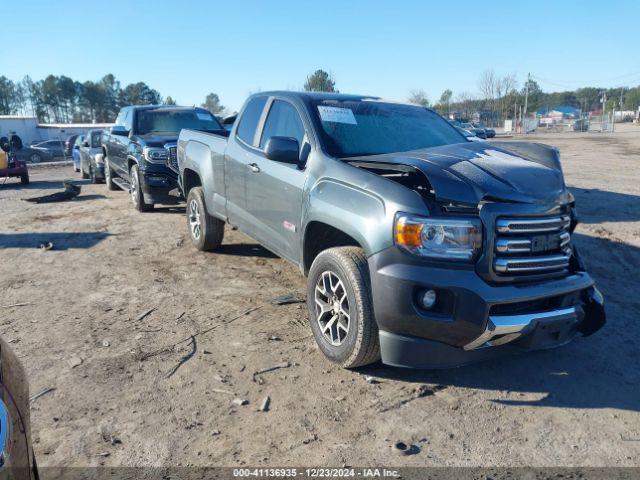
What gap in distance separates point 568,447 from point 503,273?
1021 millimetres

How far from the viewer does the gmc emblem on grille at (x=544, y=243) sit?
3295 millimetres

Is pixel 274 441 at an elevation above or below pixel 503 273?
below

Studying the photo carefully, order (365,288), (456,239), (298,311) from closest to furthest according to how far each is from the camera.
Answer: (456,239) → (365,288) → (298,311)

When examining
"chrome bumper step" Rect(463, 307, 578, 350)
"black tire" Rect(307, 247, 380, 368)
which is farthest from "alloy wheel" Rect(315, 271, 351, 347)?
"chrome bumper step" Rect(463, 307, 578, 350)

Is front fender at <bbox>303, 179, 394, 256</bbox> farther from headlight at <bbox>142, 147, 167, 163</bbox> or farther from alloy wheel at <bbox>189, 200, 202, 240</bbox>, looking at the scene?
headlight at <bbox>142, 147, 167, 163</bbox>

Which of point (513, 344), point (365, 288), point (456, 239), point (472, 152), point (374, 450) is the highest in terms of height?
point (472, 152)

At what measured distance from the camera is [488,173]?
340 cm

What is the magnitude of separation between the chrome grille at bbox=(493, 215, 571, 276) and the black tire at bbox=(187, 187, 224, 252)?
407 cm

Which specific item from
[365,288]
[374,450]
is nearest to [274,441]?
Result: [374,450]

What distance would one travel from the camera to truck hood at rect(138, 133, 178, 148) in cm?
903

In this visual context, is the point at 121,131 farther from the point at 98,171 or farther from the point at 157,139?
the point at 98,171

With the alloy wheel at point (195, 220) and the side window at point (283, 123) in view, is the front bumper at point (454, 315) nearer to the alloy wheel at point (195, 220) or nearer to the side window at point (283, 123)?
the side window at point (283, 123)

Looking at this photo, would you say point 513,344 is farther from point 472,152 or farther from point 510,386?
point 472,152

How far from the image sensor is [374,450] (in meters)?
2.81
